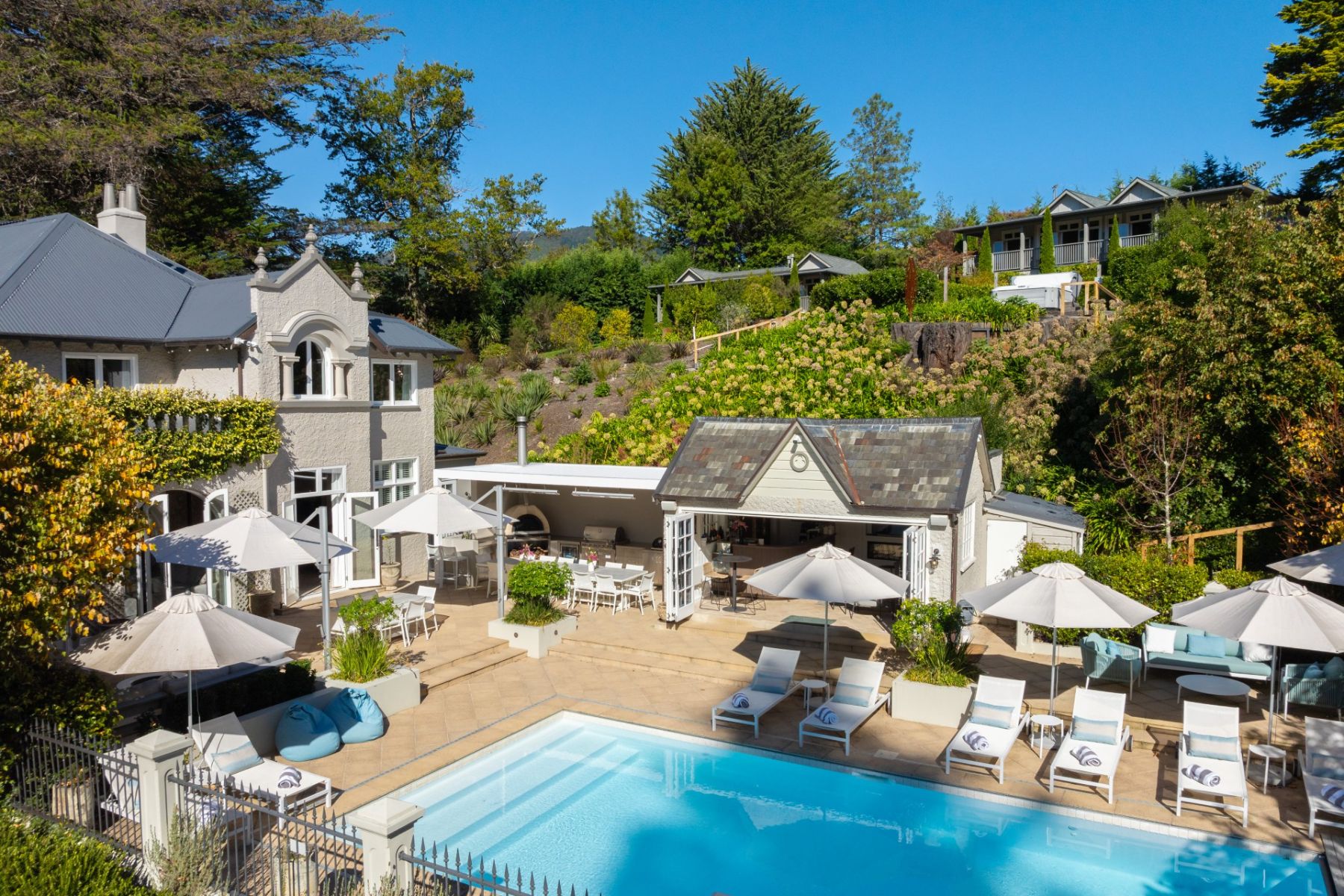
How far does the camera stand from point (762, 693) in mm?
12930

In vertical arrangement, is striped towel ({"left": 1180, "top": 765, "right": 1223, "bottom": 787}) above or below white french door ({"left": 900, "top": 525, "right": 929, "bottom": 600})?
below

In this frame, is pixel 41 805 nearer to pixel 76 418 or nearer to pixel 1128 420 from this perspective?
pixel 76 418

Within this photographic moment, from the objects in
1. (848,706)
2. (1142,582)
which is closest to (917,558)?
(848,706)

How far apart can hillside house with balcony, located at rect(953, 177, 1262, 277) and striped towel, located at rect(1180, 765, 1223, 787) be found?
34.6m

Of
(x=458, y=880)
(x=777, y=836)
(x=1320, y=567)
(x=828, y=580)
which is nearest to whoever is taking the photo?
(x=458, y=880)

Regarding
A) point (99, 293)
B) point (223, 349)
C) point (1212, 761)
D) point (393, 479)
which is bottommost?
point (1212, 761)

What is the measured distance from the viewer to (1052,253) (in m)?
44.7

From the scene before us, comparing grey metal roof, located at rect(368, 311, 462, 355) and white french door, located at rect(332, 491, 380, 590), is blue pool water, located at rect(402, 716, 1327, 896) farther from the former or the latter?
grey metal roof, located at rect(368, 311, 462, 355)

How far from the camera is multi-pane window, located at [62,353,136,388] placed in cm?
1650

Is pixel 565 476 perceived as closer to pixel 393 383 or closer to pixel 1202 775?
pixel 393 383

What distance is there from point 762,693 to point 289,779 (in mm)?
6463

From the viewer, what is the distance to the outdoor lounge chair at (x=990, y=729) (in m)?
10.8

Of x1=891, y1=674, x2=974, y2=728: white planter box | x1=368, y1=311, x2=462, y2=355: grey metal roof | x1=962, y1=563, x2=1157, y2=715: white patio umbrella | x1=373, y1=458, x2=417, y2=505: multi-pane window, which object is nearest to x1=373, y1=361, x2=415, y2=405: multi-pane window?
x1=368, y1=311, x2=462, y2=355: grey metal roof

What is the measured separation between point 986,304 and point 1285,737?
920 inches
